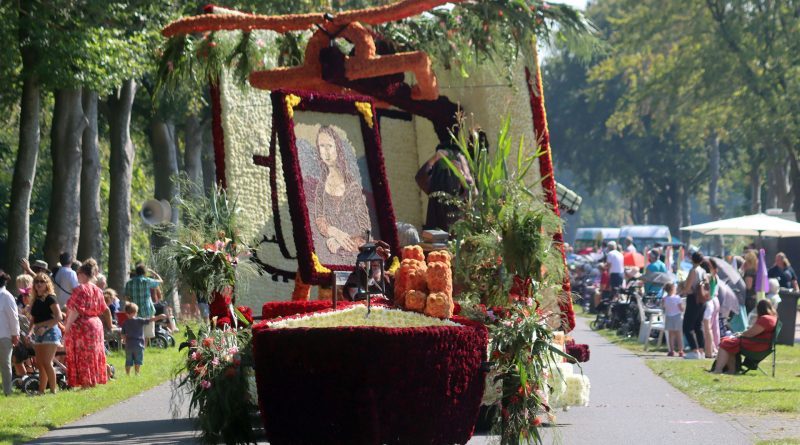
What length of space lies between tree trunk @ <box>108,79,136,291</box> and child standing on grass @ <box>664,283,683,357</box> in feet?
35.1

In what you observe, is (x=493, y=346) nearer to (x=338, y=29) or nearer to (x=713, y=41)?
(x=338, y=29)

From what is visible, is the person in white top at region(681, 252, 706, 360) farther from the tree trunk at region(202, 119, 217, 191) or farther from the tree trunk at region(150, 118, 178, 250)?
the tree trunk at region(202, 119, 217, 191)

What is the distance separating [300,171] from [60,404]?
5337 millimetres

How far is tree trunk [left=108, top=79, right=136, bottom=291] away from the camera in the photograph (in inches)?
1186

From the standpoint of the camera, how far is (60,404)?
17328 mm

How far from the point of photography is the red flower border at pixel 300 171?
1329 cm

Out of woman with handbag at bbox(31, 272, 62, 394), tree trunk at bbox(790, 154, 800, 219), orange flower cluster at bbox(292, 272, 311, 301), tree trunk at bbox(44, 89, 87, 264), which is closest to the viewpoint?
orange flower cluster at bbox(292, 272, 311, 301)

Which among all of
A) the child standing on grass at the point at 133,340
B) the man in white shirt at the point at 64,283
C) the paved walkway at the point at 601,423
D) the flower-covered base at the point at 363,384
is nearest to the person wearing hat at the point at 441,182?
the paved walkway at the point at 601,423

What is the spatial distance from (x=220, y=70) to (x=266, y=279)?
2017 millimetres

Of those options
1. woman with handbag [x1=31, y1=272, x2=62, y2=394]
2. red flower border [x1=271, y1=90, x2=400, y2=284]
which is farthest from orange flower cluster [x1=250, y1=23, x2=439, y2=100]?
woman with handbag [x1=31, y1=272, x2=62, y2=394]

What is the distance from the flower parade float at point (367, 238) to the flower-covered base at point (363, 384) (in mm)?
13

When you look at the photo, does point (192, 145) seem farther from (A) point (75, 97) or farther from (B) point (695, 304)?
(B) point (695, 304)

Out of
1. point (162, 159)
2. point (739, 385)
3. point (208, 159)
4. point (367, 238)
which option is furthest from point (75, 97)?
point (208, 159)

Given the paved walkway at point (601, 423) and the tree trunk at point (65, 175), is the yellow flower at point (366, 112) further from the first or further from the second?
the tree trunk at point (65, 175)
